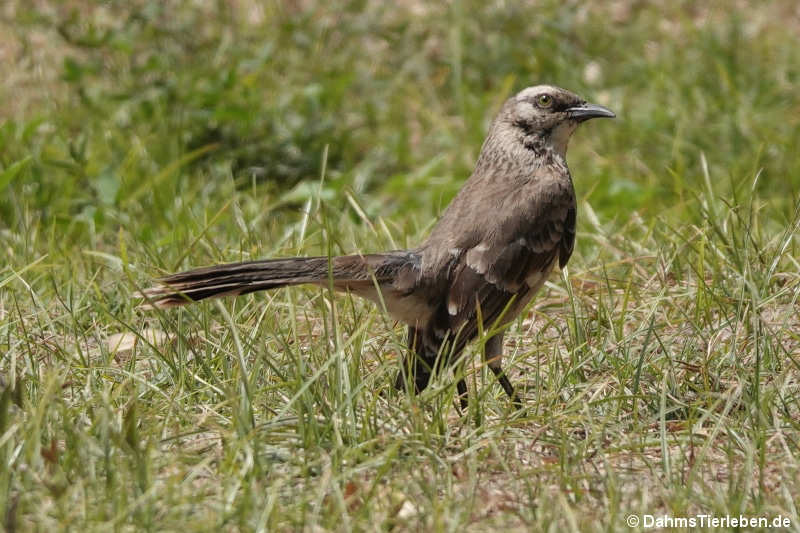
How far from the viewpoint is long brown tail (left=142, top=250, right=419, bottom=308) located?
160 inches

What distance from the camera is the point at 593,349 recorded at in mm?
4414

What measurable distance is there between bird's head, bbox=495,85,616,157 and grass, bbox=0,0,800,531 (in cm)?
65

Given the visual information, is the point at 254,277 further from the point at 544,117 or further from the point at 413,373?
the point at 544,117

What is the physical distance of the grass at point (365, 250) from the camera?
3.31 metres

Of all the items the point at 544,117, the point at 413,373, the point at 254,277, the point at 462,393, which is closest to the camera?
the point at 413,373

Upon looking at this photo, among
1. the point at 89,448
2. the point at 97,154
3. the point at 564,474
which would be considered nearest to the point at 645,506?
the point at 564,474

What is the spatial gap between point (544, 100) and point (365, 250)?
119cm

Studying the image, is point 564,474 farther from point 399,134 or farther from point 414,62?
point 414,62

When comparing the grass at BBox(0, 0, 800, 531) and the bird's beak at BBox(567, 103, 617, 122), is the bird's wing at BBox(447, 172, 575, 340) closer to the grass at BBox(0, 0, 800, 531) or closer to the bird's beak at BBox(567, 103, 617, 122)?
the grass at BBox(0, 0, 800, 531)

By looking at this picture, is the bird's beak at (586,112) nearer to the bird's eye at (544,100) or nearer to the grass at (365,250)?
the bird's eye at (544,100)

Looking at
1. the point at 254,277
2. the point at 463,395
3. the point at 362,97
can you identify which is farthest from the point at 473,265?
the point at 362,97

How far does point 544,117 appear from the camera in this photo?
5.13 metres

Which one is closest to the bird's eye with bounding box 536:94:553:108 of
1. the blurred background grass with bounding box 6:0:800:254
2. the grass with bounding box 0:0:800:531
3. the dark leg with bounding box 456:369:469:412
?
the grass with bounding box 0:0:800:531

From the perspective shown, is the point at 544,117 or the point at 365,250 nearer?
the point at 544,117
